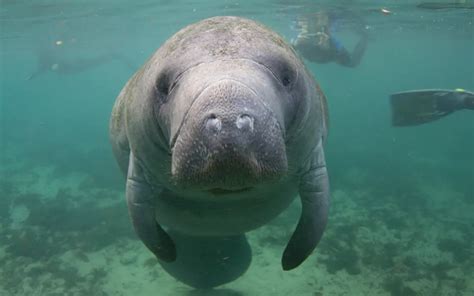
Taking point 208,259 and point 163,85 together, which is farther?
point 208,259

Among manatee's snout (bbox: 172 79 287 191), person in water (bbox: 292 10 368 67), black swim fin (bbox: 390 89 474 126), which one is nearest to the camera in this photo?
manatee's snout (bbox: 172 79 287 191)

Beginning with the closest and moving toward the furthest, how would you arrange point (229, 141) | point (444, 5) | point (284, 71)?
point (229, 141)
point (284, 71)
point (444, 5)

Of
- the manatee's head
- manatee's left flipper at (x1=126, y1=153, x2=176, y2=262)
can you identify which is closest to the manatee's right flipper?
manatee's left flipper at (x1=126, y1=153, x2=176, y2=262)

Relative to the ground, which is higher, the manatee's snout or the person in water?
the manatee's snout

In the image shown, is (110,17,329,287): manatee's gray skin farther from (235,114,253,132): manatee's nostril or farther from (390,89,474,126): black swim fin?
(390,89,474,126): black swim fin

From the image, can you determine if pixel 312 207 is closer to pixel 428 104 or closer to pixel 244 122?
pixel 244 122

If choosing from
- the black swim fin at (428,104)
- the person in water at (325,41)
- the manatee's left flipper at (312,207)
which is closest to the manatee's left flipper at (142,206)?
the manatee's left flipper at (312,207)

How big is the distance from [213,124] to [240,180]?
0.80 ft

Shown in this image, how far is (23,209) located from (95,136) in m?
9.60

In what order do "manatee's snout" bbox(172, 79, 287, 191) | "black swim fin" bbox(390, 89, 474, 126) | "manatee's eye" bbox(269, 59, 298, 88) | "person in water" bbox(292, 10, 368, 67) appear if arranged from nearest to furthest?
Result: 1. "manatee's snout" bbox(172, 79, 287, 191)
2. "manatee's eye" bbox(269, 59, 298, 88)
3. "black swim fin" bbox(390, 89, 474, 126)
4. "person in water" bbox(292, 10, 368, 67)

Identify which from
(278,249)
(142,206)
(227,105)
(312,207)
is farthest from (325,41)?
(227,105)

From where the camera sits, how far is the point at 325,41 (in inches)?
607

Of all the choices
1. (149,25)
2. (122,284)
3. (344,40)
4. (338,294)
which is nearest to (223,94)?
(338,294)

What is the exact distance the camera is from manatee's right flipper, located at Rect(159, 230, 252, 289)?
4.43m
